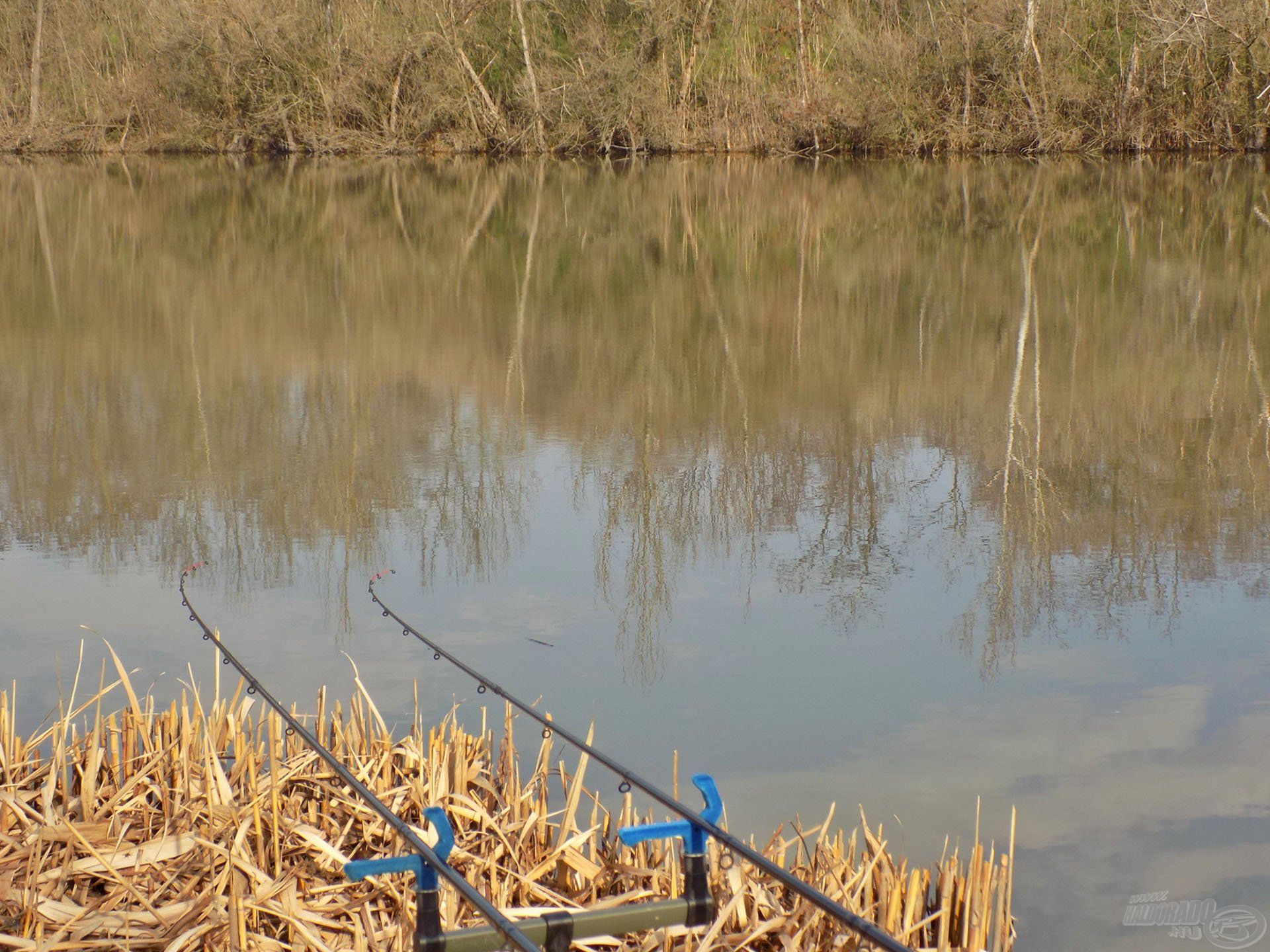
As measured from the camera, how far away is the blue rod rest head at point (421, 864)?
94.3 inches

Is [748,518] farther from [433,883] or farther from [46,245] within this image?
[46,245]

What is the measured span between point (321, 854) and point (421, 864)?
81 cm

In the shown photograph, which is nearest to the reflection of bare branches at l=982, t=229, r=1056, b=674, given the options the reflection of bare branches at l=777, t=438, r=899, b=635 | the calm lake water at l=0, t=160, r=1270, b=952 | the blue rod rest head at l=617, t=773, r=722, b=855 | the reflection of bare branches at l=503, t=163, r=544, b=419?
the calm lake water at l=0, t=160, r=1270, b=952

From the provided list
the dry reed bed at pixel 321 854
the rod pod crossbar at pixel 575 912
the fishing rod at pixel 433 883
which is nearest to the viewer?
the fishing rod at pixel 433 883

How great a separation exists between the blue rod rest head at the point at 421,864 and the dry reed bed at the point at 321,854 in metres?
0.31

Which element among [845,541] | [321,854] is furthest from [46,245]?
[321,854]

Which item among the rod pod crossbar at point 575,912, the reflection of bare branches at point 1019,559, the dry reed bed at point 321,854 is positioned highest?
the rod pod crossbar at point 575,912

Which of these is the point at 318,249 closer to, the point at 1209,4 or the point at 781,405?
the point at 781,405

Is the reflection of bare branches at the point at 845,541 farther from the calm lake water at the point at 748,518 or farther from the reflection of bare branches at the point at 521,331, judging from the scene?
the reflection of bare branches at the point at 521,331

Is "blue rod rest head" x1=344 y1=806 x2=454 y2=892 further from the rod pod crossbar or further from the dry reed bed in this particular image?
the dry reed bed

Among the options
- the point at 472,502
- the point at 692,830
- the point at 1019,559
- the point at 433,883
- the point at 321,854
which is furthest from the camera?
the point at 472,502

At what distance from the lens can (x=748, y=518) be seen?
622cm

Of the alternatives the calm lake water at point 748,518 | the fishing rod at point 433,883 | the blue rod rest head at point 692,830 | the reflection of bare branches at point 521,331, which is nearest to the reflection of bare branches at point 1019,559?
the calm lake water at point 748,518

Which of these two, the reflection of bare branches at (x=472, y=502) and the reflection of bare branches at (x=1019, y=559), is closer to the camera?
the reflection of bare branches at (x=1019, y=559)
